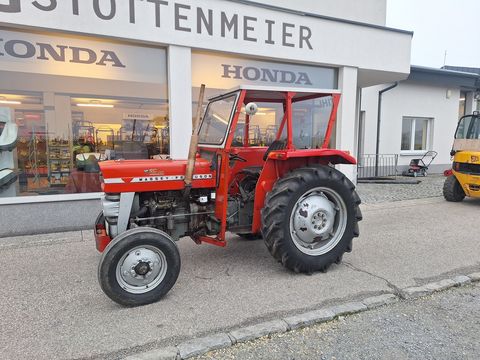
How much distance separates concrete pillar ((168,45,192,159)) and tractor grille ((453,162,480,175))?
609 centimetres

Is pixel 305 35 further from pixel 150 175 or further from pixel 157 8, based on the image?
pixel 150 175

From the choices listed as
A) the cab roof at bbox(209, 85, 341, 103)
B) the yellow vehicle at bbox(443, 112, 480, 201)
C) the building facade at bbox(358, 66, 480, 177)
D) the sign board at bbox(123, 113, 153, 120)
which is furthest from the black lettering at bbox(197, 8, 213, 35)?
the building facade at bbox(358, 66, 480, 177)

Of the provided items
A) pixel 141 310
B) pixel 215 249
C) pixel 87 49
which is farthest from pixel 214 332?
pixel 87 49

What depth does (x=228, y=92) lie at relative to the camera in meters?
3.97

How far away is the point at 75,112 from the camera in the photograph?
609 centimetres

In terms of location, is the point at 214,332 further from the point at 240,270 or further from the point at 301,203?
the point at 301,203

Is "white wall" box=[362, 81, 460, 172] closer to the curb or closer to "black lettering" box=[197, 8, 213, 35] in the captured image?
"black lettering" box=[197, 8, 213, 35]

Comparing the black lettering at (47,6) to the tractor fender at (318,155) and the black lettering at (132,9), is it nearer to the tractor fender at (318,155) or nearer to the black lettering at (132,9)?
the black lettering at (132,9)

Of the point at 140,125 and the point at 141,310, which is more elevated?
the point at 140,125

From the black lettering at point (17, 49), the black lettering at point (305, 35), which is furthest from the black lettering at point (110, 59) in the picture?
the black lettering at point (305, 35)

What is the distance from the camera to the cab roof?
12.1 feet

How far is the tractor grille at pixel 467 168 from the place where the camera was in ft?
24.6

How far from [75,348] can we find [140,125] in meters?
4.71

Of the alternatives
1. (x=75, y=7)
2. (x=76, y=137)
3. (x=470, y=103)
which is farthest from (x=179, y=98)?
(x=470, y=103)
